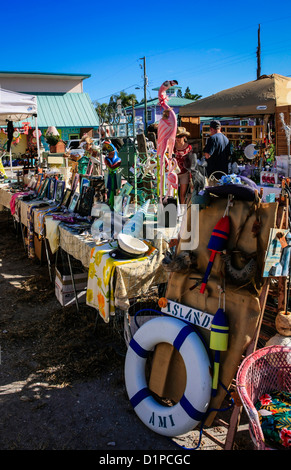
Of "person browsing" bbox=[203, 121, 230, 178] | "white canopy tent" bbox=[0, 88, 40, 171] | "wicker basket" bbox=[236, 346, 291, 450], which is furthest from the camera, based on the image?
"white canopy tent" bbox=[0, 88, 40, 171]

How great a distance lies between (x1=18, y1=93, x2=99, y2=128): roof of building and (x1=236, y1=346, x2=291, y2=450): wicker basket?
22.6m

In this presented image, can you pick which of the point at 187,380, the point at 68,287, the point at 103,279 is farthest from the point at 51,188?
the point at 187,380

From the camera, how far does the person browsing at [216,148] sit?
5133 millimetres

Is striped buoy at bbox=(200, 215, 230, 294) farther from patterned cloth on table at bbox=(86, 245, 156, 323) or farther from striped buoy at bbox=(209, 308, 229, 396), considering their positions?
patterned cloth on table at bbox=(86, 245, 156, 323)

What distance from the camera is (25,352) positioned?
10.5 ft

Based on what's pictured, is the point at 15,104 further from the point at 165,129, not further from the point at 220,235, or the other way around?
the point at 220,235

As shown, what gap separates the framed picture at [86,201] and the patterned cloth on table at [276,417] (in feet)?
9.45

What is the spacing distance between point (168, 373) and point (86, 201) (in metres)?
2.52

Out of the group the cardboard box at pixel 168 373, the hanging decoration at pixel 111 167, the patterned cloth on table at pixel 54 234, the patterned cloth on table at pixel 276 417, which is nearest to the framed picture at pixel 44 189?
the patterned cloth on table at pixel 54 234

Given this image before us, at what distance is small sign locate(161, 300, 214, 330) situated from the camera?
7.07 ft

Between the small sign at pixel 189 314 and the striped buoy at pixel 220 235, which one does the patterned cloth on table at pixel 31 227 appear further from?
the striped buoy at pixel 220 235

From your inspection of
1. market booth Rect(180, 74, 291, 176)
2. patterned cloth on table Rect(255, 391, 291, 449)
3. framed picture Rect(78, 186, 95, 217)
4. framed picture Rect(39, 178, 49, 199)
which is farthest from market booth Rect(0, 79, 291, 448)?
market booth Rect(180, 74, 291, 176)
